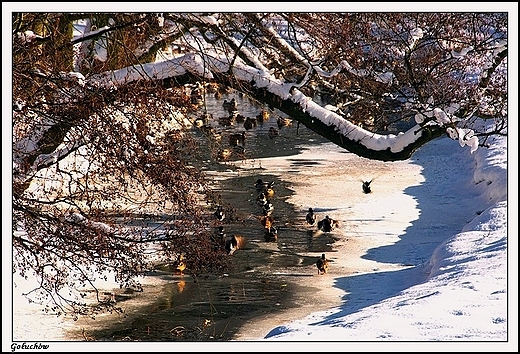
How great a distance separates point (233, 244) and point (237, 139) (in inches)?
350

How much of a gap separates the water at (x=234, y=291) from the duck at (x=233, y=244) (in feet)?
0.38

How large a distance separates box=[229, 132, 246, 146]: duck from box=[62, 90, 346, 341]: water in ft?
15.1

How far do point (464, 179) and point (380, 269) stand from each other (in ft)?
23.0

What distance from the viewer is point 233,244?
1388cm

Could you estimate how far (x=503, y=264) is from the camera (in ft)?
36.0

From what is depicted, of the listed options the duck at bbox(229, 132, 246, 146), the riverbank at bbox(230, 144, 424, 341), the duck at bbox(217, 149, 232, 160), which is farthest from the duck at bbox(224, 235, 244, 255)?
the duck at bbox(229, 132, 246, 146)

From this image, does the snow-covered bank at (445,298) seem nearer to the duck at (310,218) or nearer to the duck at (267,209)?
the duck at (310,218)

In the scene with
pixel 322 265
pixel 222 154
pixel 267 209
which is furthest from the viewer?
pixel 267 209

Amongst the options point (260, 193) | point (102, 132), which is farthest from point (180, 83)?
point (260, 193)

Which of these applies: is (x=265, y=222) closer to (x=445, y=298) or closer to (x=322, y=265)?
(x=322, y=265)

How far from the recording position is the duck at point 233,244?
13.5m

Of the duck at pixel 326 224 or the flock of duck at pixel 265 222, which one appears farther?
the duck at pixel 326 224

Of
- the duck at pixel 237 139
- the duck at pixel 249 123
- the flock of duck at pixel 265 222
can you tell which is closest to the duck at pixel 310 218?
the flock of duck at pixel 265 222

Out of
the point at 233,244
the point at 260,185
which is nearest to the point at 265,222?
the point at 233,244
